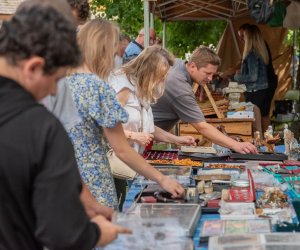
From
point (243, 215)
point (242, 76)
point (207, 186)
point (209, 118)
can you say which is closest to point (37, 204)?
point (243, 215)

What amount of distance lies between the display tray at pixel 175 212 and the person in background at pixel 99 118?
0.18 metres

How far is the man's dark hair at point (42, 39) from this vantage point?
1.51 m

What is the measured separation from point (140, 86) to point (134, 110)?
0.49 ft

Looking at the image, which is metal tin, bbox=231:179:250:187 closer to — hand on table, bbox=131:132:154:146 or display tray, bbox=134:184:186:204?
display tray, bbox=134:184:186:204

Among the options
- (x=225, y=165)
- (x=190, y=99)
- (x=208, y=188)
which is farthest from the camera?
(x=190, y=99)

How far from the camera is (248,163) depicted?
3.98m

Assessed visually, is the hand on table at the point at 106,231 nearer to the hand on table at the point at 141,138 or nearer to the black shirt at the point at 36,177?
the black shirt at the point at 36,177

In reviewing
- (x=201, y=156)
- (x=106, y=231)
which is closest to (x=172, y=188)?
(x=106, y=231)

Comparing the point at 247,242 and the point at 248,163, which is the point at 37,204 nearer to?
the point at 247,242

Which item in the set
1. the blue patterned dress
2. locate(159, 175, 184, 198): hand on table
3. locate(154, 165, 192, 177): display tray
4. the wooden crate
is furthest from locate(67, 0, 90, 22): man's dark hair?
the wooden crate

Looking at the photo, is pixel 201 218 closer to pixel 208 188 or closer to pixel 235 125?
pixel 208 188

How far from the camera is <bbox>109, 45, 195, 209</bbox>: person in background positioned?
3736mm

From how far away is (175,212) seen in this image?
2561 mm

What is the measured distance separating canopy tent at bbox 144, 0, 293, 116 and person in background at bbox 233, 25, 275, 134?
7.20 ft
